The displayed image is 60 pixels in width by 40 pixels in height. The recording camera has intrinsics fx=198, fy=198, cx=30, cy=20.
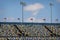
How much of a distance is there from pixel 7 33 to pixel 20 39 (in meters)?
2.52

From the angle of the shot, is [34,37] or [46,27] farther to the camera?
[46,27]

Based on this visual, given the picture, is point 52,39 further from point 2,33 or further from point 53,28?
point 2,33

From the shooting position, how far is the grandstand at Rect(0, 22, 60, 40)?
21.1 m

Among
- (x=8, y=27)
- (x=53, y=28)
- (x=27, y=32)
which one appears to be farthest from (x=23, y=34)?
(x=53, y=28)

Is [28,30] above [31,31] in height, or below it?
above

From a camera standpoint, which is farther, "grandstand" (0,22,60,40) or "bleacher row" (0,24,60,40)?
"bleacher row" (0,24,60,40)

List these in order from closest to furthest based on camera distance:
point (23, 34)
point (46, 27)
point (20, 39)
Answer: point (20, 39), point (23, 34), point (46, 27)

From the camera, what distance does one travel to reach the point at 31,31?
22.7 meters

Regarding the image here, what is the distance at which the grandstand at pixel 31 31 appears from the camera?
21109mm

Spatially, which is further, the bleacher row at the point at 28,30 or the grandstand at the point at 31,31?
the bleacher row at the point at 28,30

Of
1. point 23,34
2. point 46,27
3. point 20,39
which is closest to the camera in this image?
point 20,39

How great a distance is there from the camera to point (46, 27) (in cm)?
2300

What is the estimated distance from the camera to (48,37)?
819 inches

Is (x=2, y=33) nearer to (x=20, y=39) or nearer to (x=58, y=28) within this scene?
(x=20, y=39)
